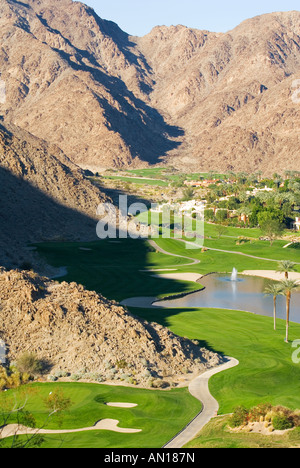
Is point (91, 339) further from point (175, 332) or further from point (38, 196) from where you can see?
point (38, 196)

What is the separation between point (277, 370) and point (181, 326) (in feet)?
43.9

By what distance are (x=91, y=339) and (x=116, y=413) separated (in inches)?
325

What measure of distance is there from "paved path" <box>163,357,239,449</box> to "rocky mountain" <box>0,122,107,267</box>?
52641 millimetres

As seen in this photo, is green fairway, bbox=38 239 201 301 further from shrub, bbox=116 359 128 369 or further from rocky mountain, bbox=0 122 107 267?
shrub, bbox=116 359 128 369

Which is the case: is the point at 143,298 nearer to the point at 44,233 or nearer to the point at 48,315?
the point at 48,315

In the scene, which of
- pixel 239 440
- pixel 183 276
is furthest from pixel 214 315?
pixel 239 440

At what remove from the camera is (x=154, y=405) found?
32094mm

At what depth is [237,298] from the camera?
7175cm

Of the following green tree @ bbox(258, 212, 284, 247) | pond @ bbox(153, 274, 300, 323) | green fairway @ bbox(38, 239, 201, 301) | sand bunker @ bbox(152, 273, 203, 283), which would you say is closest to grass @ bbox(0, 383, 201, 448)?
pond @ bbox(153, 274, 300, 323)

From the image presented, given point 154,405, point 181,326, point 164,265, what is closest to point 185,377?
point 154,405

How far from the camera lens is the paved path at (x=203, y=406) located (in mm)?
27641

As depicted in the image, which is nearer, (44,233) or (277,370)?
(277,370)

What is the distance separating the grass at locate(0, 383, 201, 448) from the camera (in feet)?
88.1

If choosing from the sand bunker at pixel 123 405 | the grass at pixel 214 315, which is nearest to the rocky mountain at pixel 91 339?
the grass at pixel 214 315
